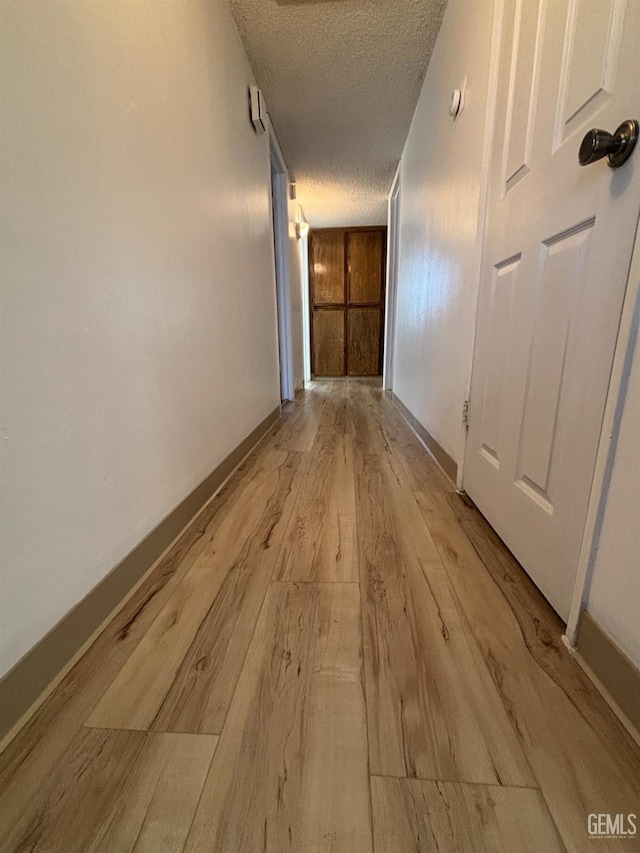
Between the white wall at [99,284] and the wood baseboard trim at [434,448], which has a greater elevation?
the white wall at [99,284]

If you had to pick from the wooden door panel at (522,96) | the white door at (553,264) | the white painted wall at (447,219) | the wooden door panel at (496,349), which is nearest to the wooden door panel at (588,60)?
the white door at (553,264)

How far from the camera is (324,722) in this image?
57 centimetres

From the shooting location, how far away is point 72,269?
699 millimetres

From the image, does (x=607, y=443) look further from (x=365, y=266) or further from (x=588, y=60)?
(x=365, y=266)

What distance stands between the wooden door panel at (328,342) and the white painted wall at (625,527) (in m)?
5.00

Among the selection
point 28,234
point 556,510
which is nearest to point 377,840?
point 556,510

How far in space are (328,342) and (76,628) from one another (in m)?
5.12

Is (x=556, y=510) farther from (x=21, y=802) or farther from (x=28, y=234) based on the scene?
(x=28, y=234)

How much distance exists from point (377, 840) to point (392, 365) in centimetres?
371

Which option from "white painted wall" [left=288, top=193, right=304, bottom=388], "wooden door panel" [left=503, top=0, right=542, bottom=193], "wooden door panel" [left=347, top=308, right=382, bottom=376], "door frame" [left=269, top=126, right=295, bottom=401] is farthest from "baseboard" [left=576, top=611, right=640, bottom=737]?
"wooden door panel" [left=347, top=308, right=382, bottom=376]

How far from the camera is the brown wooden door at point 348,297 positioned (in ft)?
16.8

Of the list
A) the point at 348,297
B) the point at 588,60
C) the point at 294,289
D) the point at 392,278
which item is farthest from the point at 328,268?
the point at 588,60

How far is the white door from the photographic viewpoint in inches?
24.3

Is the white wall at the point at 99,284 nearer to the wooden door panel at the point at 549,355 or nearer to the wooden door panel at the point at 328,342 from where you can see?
the wooden door panel at the point at 549,355
